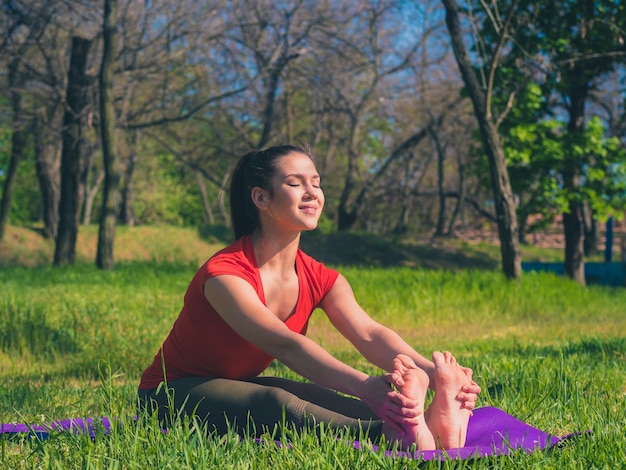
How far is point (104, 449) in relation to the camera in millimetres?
2750

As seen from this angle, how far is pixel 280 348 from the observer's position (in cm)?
319

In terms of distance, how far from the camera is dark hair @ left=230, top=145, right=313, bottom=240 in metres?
3.59

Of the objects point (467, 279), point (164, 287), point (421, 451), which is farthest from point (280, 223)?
point (467, 279)

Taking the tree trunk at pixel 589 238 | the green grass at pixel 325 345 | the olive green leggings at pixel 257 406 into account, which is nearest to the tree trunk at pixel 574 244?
the green grass at pixel 325 345

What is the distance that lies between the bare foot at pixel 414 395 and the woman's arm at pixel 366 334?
0.24 meters

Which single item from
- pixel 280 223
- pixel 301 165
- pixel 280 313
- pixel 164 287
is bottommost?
pixel 164 287

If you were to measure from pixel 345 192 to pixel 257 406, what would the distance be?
21.3m

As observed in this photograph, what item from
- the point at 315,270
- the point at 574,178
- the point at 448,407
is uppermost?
the point at 574,178

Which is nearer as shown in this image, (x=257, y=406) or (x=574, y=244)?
(x=257, y=406)

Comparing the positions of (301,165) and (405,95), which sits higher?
(405,95)

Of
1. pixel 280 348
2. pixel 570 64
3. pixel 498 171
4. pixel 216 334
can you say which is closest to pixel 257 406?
pixel 280 348

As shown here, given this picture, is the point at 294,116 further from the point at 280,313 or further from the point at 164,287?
the point at 280,313

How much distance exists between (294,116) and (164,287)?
13.3 m

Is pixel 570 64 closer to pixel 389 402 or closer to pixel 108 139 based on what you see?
pixel 108 139
